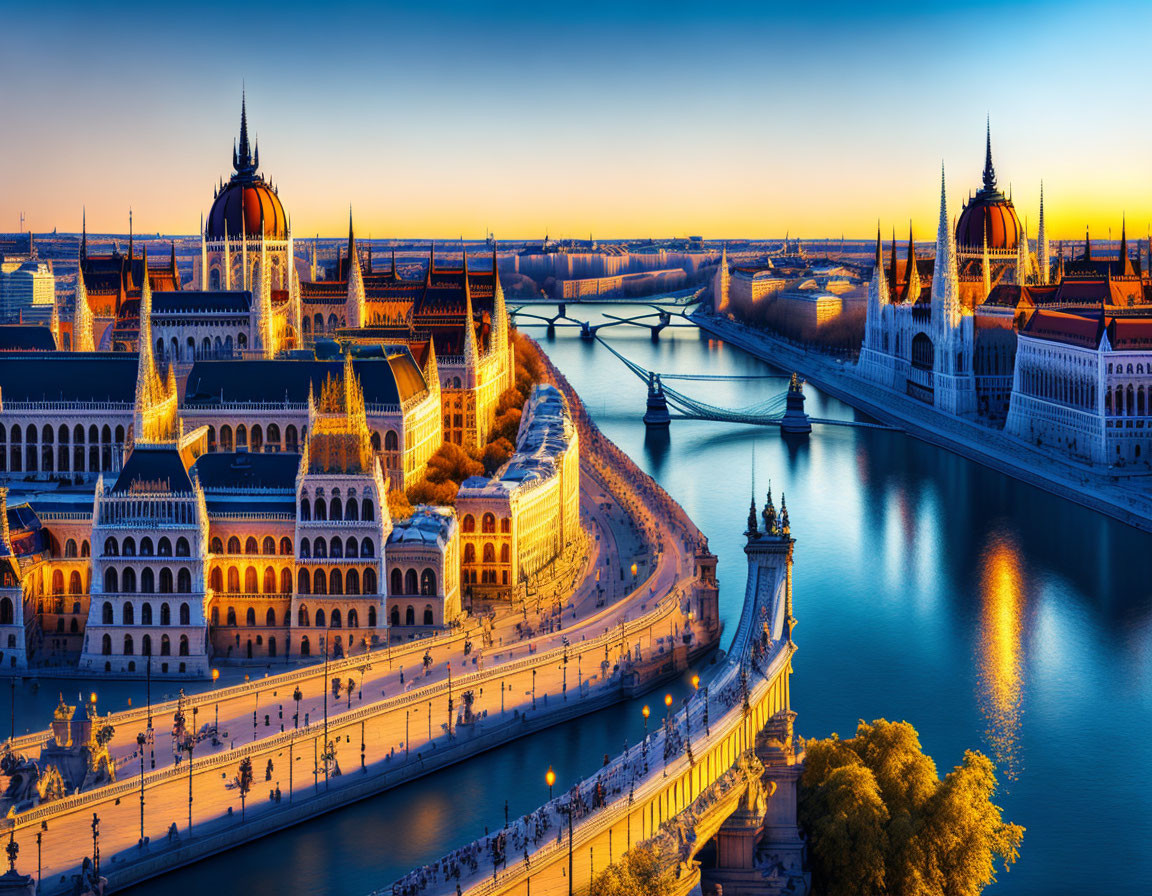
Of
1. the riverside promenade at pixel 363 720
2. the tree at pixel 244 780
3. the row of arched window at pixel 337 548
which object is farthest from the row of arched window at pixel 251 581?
the tree at pixel 244 780

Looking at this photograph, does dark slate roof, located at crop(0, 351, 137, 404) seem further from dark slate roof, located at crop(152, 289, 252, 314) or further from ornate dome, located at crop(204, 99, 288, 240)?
ornate dome, located at crop(204, 99, 288, 240)

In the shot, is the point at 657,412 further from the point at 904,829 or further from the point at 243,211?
the point at 904,829

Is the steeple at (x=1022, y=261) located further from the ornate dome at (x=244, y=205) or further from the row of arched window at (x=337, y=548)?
the row of arched window at (x=337, y=548)

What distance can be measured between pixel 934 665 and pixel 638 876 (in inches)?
792

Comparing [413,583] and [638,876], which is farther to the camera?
[413,583]

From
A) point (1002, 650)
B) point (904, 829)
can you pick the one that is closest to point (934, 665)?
point (1002, 650)

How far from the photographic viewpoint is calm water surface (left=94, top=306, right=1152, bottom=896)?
36.3 meters

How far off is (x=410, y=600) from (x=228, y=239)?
39027 mm

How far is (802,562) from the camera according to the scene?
198 feet

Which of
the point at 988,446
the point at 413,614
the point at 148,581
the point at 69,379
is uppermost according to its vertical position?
the point at 69,379

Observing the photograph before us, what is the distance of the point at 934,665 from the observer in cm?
4828

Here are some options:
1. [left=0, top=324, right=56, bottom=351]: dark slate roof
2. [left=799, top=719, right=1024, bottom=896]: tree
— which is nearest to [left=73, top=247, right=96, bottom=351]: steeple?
[left=0, top=324, right=56, bottom=351]: dark slate roof

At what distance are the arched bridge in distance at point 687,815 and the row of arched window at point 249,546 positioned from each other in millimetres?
13987

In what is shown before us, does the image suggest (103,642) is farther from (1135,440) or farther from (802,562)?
(1135,440)
